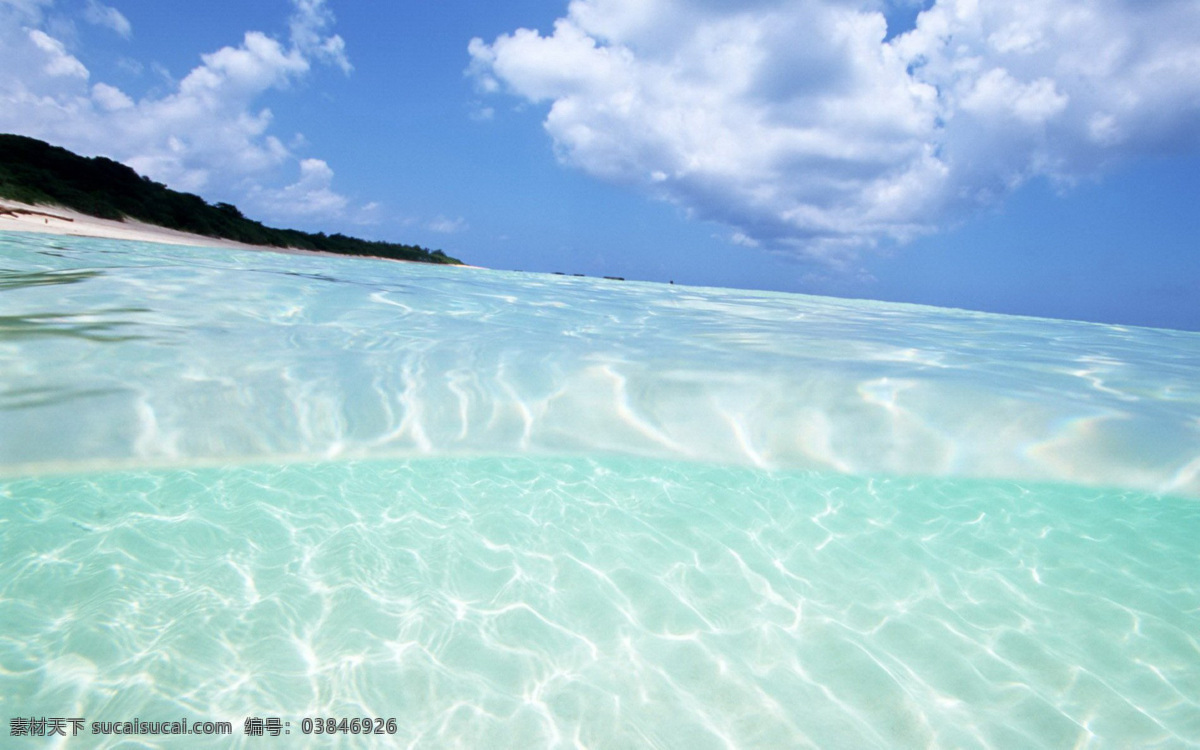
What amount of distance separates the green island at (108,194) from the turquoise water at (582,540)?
20.2 metres

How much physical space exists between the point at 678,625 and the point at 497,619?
73 centimetres

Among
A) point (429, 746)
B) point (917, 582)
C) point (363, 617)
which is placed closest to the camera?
point (429, 746)

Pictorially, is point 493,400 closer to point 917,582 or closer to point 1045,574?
point 917,582

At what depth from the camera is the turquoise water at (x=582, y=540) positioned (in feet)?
5.98

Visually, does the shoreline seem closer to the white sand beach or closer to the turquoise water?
the white sand beach

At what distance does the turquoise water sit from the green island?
66.1 feet

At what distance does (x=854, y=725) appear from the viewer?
5.89 feet

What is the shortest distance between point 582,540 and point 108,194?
96.1 ft

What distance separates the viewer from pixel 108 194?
72.7 feet

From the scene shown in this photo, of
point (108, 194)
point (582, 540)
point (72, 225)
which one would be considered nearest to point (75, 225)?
point (72, 225)

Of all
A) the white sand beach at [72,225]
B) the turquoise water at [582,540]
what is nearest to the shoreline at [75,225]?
the white sand beach at [72,225]

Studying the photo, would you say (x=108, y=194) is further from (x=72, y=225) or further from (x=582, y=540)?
(x=582, y=540)

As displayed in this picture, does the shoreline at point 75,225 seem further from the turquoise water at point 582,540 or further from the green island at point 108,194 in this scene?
the turquoise water at point 582,540

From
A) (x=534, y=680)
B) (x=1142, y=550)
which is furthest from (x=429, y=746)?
(x=1142, y=550)
